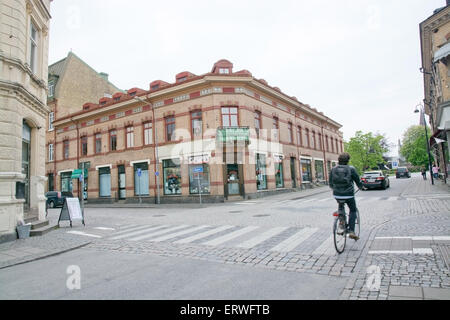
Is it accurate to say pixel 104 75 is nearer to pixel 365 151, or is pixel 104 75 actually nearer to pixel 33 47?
pixel 33 47

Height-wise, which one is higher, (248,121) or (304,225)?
(248,121)

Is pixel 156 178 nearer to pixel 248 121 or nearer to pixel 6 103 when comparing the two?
pixel 248 121

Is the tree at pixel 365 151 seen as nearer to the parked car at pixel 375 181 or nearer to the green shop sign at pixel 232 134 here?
the parked car at pixel 375 181

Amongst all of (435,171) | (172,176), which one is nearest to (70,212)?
(172,176)

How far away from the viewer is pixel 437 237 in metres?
5.67

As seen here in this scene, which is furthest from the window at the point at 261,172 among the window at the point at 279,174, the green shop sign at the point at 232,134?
the green shop sign at the point at 232,134

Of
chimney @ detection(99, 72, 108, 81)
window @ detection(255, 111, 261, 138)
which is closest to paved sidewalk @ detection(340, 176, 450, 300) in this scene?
window @ detection(255, 111, 261, 138)

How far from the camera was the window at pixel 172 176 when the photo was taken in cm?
2181

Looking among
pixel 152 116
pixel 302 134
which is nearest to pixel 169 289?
pixel 152 116

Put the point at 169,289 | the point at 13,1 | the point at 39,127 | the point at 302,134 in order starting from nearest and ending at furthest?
the point at 169,289 → the point at 13,1 → the point at 39,127 → the point at 302,134

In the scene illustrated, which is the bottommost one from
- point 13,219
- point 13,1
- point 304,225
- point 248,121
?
point 304,225

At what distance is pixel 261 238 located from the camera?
267 inches
